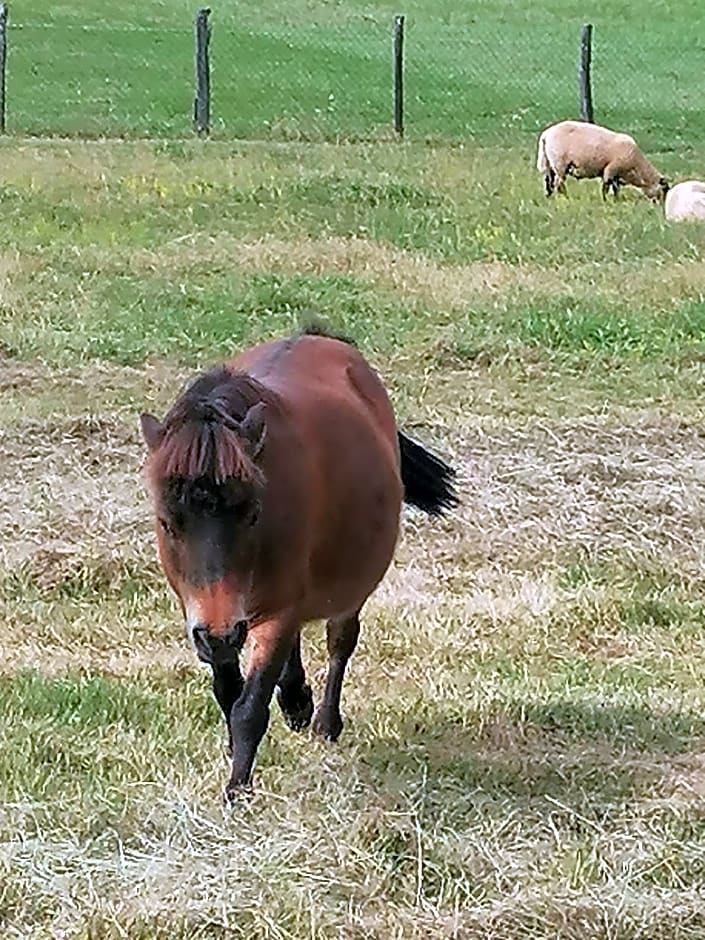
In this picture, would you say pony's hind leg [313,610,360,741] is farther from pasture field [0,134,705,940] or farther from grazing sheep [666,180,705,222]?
grazing sheep [666,180,705,222]

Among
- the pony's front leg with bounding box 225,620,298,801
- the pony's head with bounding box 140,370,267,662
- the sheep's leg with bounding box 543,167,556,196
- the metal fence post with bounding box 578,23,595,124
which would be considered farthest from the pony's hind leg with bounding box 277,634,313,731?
the metal fence post with bounding box 578,23,595,124

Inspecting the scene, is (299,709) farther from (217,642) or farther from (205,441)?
(205,441)

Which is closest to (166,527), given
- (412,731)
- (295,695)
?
(295,695)

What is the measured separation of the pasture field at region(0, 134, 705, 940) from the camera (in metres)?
3.94

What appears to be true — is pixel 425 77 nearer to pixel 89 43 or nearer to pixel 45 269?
pixel 89 43

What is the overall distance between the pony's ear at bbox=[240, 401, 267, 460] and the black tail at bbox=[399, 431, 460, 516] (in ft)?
5.09

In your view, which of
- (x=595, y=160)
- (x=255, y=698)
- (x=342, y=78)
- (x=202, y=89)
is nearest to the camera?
(x=255, y=698)

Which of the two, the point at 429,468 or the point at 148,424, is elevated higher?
the point at 148,424

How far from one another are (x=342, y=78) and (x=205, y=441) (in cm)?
2657

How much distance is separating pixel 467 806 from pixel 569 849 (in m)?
0.43

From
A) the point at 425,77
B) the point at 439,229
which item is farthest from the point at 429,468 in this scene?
the point at 425,77

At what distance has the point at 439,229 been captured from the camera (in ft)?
47.0

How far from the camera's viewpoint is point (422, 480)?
5.70 meters

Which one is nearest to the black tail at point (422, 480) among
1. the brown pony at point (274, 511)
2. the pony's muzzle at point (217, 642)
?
the brown pony at point (274, 511)
